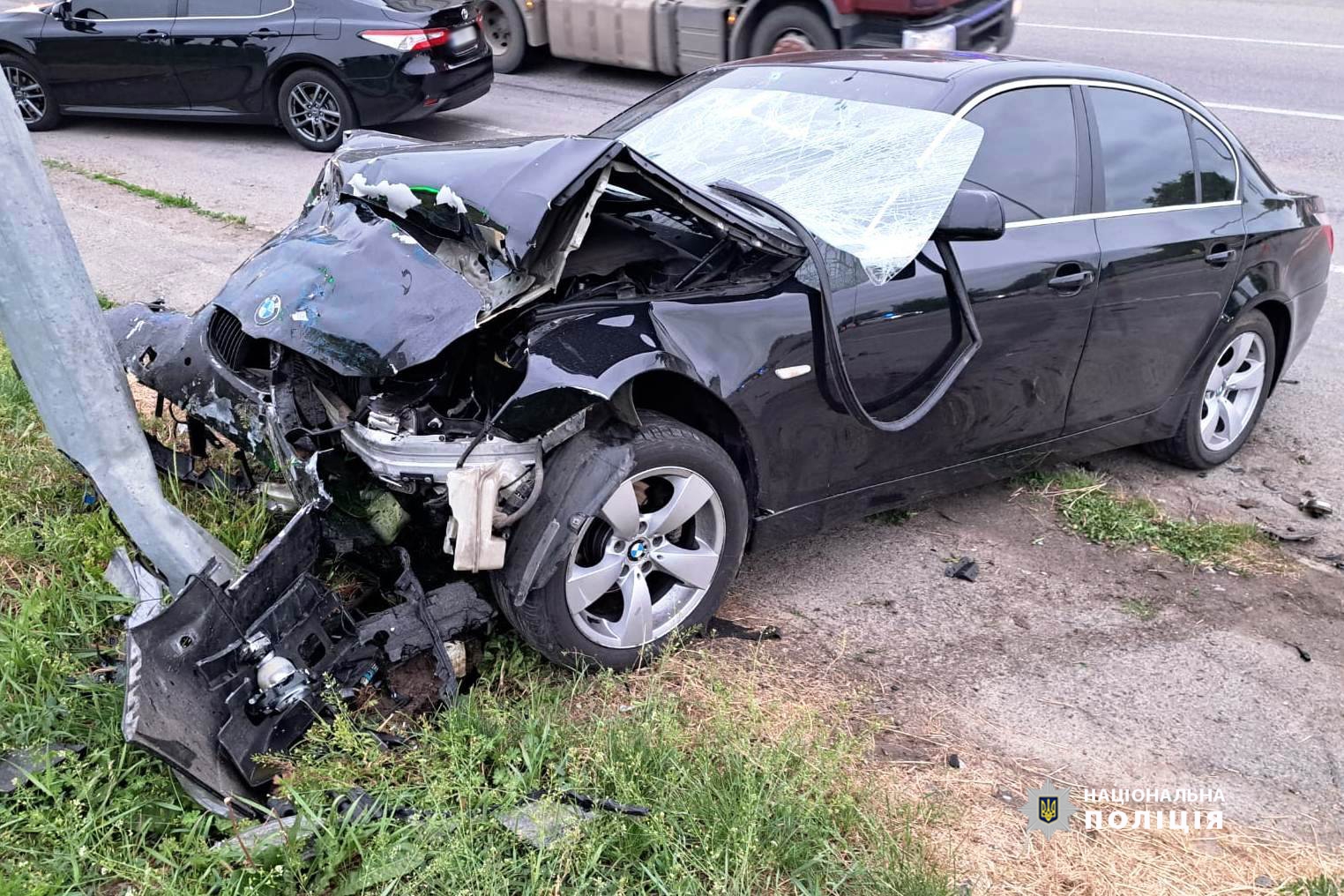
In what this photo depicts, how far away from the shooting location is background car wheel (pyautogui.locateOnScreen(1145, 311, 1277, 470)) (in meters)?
4.62

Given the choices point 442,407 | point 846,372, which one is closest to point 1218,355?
point 846,372

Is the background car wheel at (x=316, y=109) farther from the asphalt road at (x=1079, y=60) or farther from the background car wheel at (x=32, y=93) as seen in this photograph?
the background car wheel at (x=32, y=93)

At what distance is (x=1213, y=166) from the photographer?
4.43m

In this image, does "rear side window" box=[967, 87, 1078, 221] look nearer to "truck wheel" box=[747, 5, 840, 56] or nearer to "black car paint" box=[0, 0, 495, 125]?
"truck wheel" box=[747, 5, 840, 56]

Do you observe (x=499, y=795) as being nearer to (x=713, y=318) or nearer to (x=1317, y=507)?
(x=713, y=318)

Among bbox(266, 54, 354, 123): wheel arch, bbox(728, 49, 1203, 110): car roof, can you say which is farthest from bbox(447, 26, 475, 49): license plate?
bbox(728, 49, 1203, 110): car roof

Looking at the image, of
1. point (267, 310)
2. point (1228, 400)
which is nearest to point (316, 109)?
point (267, 310)

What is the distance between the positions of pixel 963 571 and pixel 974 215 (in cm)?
139

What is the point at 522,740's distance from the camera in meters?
2.80

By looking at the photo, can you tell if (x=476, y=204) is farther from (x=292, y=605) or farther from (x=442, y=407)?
(x=292, y=605)

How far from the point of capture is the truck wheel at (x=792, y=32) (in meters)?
9.17

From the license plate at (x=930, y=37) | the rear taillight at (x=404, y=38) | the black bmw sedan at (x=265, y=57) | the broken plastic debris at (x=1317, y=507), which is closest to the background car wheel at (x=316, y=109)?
the black bmw sedan at (x=265, y=57)

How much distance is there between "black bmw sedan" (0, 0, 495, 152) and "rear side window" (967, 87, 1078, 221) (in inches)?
242

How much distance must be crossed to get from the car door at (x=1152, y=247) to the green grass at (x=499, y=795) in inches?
79.2
